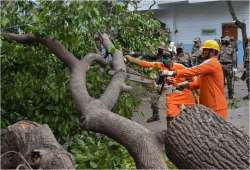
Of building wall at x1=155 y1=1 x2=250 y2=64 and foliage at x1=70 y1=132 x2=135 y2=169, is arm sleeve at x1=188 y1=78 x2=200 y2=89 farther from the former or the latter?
building wall at x1=155 y1=1 x2=250 y2=64

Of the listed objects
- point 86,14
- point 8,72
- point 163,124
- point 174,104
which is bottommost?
point 163,124

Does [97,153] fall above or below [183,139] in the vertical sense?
below

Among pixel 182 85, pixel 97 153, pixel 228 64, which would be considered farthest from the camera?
pixel 228 64

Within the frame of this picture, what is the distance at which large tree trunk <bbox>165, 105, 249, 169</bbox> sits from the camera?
5.25 m

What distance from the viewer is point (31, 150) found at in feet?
16.7

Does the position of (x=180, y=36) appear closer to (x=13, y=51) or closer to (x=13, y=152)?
(x=13, y=51)

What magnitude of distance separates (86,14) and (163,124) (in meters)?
6.04

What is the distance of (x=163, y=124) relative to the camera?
38.8 feet

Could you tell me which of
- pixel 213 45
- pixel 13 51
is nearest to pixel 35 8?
pixel 13 51

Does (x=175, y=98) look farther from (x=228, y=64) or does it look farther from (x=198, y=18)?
(x=198, y=18)

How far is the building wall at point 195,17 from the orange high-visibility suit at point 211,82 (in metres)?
19.8

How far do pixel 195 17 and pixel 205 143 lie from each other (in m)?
24.7

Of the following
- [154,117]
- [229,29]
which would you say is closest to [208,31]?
[229,29]

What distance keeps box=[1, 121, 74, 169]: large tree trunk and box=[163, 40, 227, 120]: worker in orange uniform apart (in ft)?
10.00
